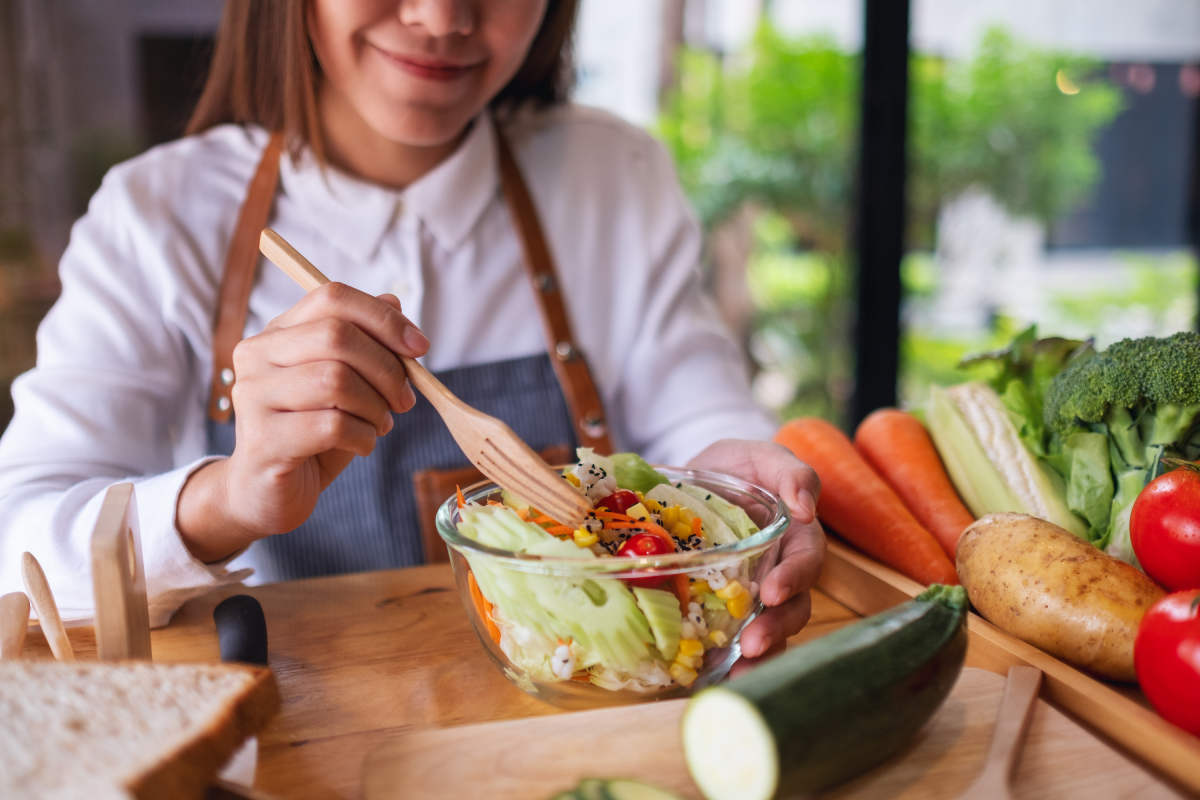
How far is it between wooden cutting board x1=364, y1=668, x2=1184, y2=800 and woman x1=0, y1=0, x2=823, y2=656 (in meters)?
0.22

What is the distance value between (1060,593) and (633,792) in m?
0.52

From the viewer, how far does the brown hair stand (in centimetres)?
130

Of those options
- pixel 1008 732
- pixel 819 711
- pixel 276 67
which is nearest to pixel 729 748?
pixel 819 711

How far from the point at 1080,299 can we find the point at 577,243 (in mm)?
2582

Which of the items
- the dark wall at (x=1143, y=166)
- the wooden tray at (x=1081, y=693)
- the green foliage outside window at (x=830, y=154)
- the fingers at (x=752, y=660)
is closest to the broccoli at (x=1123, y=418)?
the wooden tray at (x=1081, y=693)

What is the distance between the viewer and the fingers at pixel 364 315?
84 centimetres

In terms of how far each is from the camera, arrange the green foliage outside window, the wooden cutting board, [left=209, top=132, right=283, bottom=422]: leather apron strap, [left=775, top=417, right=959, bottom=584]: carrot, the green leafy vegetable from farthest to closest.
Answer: the green foliage outside window < [left=209, top=132, right=283, bottom=422]: leather apron strap < [left=775, top=417, right=959, bottom=584]: carrot < the green leafy vegetable < the wooden cutting board

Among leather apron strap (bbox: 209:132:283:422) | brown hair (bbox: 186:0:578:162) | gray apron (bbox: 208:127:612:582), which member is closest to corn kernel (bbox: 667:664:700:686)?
gray apron (bbox: 208:127:612:582)

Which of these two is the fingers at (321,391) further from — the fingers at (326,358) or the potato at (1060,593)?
the potato at (1060,593)

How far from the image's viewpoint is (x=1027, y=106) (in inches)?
123

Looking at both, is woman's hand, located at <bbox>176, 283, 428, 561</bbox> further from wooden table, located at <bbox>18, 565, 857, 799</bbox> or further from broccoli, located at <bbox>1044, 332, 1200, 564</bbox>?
broccoli, located at <bbox>1044, 332, 1200, 564</bbox>

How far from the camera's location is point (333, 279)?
149cm

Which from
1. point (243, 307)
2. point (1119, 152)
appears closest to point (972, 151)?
point (1119, 152)

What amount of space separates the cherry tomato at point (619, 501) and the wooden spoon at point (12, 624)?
570mm
